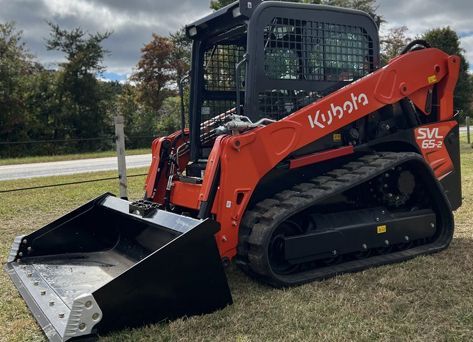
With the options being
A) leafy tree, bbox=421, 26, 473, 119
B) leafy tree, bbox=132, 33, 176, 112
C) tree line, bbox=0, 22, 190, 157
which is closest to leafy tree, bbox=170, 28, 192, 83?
leafy tree, bbox=132, 33, 176, 112

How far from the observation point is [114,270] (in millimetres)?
4406

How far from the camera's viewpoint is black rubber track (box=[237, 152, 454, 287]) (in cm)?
395

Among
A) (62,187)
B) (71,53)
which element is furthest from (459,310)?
(71,53)

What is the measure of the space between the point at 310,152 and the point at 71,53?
90.7 feet

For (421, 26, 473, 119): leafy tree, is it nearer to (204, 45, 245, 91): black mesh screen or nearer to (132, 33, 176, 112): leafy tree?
(132, 33, 176, 112): leafy tree

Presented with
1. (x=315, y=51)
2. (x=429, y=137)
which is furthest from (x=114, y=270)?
(x=429, y=137)

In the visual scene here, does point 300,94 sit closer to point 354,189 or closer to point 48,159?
point 354,189

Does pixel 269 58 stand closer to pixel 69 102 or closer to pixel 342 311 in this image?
pixel 342 311

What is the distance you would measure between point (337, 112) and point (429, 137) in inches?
50.0

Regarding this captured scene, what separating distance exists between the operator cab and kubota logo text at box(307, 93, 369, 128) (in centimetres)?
33

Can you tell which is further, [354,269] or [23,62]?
[23,62]

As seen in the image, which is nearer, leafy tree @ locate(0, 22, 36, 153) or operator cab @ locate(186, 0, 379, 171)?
operator cab @ locate(186, 0, 379, 171)

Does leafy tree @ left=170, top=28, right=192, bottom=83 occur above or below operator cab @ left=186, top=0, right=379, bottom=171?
above

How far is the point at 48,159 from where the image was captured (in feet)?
73.1
